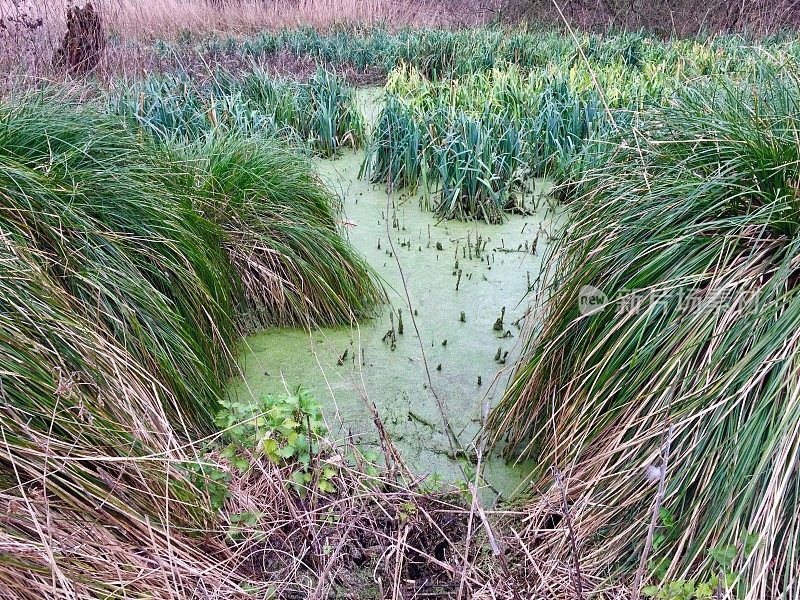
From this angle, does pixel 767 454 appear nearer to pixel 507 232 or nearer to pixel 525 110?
pixel 507 232

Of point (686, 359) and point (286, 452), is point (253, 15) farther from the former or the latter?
point (686, 359)

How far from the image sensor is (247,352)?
2809mm

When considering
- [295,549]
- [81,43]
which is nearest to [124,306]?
[295,549]

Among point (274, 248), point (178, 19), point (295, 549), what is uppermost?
point (178, 19)

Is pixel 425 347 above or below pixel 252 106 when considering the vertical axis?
below

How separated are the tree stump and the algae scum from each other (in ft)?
9.08

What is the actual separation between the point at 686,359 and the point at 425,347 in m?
1.33

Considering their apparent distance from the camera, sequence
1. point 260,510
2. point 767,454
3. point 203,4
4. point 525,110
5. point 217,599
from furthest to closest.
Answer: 1. point 203,4
2. point 525,110
3. point 260,510
4. point 217,599
5. point 767,454

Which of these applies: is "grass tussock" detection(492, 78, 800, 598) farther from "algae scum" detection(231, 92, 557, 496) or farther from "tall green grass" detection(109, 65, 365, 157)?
"tall green grass" detection(109, 65, 365, 157)

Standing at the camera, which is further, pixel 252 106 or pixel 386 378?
pixel 252 106

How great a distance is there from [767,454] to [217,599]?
3.86 ft

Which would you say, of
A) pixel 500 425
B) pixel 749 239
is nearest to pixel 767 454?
pixel 749 239

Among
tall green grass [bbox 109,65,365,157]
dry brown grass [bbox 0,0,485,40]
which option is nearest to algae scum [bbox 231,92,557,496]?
tall green grass [bbox 109,65,365,157]

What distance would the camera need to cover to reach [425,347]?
2850mm
